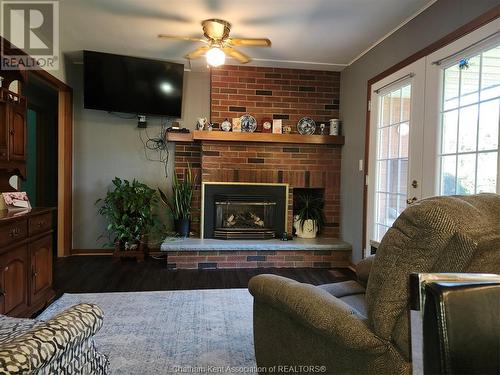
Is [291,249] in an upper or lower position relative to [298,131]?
lower

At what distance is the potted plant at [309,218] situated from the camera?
4203 mm

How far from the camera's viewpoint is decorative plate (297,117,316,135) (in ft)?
13.8

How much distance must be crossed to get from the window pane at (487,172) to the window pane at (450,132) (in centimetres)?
26

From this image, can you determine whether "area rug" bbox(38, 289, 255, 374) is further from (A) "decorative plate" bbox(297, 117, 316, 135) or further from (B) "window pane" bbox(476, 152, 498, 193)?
(A) "decorative plate" bbox(297, 117, 316, 135)

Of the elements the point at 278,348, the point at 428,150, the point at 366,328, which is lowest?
the point at 278,348

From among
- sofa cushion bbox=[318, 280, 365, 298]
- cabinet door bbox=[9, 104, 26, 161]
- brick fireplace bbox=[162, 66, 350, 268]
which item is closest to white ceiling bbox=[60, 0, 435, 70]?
brick fireplace bbox=[162, 66, 350, 268]

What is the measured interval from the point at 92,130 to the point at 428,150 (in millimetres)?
3844

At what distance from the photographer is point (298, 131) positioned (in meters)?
4.23

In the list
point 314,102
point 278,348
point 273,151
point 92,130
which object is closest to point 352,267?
point 273,151

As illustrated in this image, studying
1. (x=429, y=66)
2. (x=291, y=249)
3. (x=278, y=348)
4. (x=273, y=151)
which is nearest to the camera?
(x=278, y=348)

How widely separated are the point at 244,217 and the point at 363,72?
7.31 feet

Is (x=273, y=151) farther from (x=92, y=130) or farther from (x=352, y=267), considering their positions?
(x=92, y=130)

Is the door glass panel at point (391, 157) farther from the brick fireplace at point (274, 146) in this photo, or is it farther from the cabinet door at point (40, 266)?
the cabinet door at point (40, 266)

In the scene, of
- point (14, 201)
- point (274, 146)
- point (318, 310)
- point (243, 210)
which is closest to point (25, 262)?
point (14, 201)
